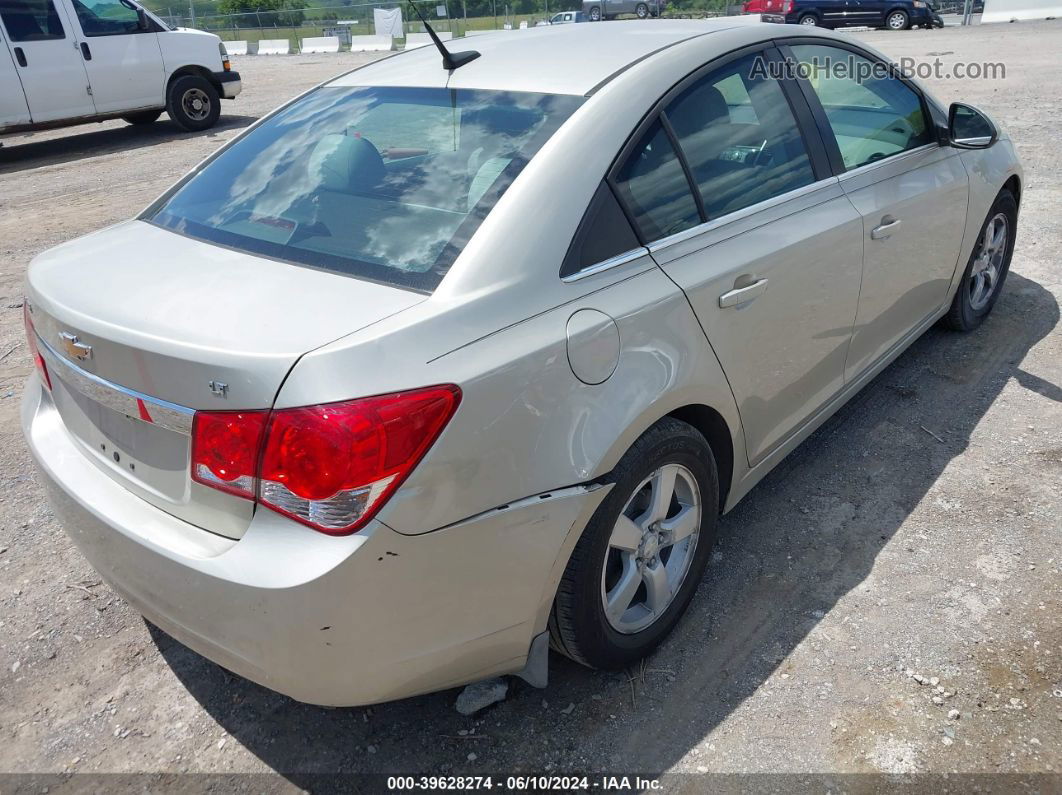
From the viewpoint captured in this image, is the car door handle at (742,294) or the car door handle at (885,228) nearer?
the car door handle at (742,294)

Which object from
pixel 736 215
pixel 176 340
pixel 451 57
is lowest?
pixel 176 340

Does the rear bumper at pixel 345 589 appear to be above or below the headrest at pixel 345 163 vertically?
below

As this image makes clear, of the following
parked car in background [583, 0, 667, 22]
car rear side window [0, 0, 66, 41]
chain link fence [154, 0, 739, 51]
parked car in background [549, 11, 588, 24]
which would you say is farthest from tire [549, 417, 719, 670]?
chain link fence [154, 0, 739, 51]

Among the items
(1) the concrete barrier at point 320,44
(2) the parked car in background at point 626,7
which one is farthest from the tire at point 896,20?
(1) the concrete barrier at point 320,44

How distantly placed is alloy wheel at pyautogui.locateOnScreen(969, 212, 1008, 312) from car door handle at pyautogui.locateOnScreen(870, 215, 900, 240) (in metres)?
1.36

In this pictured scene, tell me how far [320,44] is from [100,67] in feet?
76.2

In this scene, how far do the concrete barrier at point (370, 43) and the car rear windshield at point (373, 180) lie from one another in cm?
2993

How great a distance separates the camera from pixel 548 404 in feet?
6.79

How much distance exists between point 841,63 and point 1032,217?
4.12 metres

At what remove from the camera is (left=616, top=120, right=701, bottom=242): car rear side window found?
2.45 meters

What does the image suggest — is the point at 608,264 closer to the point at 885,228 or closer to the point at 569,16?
the point at 885,228

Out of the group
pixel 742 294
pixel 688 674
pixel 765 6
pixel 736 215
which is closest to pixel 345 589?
pixel 688 674

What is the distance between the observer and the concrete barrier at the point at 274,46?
108 ft

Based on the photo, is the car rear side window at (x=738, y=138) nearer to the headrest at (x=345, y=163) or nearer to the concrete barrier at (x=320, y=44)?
the headrest at (x=345, y=163)
